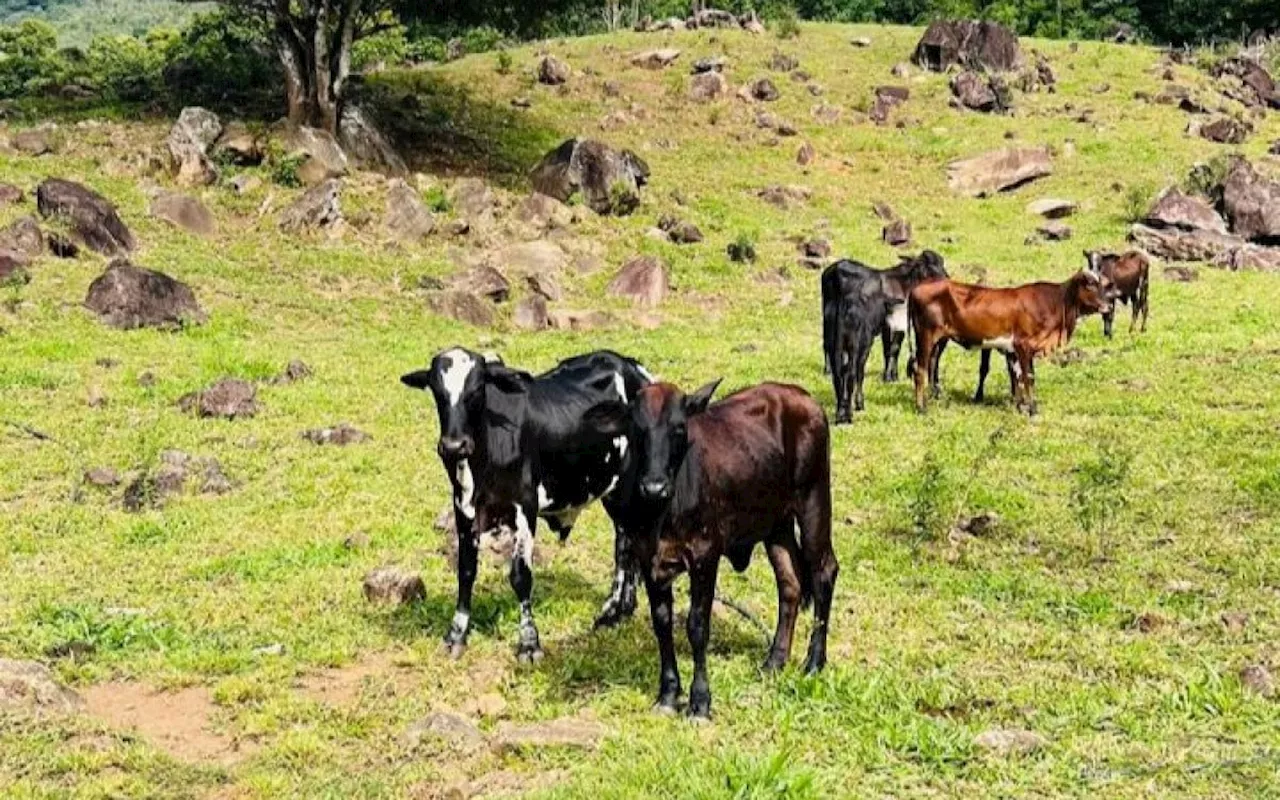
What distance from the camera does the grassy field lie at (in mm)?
7125

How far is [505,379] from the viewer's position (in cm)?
918

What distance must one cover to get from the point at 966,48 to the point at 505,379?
4559cm

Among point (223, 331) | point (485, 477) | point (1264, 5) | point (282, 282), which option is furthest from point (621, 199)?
point (1264, 5)

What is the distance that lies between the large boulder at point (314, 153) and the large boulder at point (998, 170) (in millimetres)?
19124

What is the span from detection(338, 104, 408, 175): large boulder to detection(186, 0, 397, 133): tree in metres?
0.42

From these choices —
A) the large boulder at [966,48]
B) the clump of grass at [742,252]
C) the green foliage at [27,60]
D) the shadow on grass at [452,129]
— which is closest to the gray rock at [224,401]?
the clump of grass at [742,252]

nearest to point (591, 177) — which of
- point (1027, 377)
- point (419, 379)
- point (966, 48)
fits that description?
point (1027, 377)

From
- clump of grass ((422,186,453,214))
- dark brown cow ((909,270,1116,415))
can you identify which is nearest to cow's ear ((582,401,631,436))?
dark brown cow ((909,270,1116,415))

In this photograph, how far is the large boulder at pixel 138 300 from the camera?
20.9 metres

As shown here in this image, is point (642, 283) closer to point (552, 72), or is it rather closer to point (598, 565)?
point (598, 565)

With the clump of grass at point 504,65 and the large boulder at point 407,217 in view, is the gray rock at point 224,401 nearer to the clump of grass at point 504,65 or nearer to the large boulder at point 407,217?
the large boulder at point 407,217

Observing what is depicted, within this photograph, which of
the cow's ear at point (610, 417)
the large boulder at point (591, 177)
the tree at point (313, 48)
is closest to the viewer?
the cow's ear at point (610, 417)

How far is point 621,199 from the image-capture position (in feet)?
100

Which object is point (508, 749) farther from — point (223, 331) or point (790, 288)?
point (790, 288)
